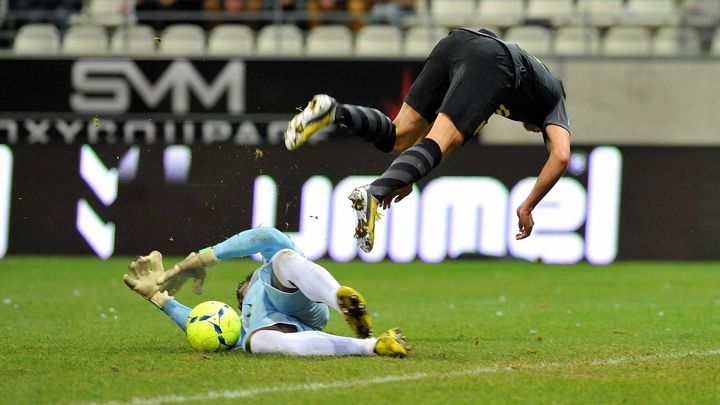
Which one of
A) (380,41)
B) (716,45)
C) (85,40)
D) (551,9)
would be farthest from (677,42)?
(85,40)

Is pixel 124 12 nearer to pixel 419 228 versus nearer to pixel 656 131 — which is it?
pixel 419 228

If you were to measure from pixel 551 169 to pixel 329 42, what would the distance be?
11818 mm

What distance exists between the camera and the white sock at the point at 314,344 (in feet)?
22.9

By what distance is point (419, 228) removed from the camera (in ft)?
53.9

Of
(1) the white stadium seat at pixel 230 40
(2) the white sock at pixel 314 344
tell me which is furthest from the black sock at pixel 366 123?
(1) the white stadium seat at pixel 230 40

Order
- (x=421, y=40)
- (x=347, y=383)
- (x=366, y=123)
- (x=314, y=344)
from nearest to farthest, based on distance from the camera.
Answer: (x=347, y=383), (x=314, y=344), (x=366, y=123), (x=421, y=40)

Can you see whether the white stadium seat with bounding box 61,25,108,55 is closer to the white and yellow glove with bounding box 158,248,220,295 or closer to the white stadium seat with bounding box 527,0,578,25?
the white stadium seat with bounding box 527,0,578,25

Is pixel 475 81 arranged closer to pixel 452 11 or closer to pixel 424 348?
pixel 424 348

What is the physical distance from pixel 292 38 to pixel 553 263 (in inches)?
220

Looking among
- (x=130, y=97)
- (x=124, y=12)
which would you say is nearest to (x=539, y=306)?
(x=130, y=97)

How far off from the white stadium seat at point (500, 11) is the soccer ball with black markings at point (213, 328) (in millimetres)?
12572

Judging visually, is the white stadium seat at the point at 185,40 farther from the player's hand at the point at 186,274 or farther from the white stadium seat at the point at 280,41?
the player's hand at the point at 186,274

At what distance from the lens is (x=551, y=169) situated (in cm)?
763

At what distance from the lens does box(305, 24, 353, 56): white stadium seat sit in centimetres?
1905
